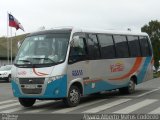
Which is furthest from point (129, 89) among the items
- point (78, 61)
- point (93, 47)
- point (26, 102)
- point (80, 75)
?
point (26, 102)

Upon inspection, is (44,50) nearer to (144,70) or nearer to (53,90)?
(53,90)

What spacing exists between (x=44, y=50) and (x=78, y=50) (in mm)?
1238

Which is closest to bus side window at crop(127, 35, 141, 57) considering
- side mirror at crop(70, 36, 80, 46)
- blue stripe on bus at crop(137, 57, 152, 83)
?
blue stripe on bus at crop(137, 57, 152, 83)

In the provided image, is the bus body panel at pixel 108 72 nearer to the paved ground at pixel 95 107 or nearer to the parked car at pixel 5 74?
the paved ground at pixel 95 107

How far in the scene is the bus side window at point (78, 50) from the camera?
15.6 meters

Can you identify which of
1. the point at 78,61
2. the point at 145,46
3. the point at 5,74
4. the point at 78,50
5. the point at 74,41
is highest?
the point at 74,41

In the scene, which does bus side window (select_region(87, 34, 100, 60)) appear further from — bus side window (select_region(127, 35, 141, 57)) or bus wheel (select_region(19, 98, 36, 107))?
bus side window (select_region(127, 35, 141, 57))

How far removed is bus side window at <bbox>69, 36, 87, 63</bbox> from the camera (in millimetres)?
15633

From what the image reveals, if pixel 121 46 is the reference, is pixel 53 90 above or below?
below

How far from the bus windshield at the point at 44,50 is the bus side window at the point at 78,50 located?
27 centimetres

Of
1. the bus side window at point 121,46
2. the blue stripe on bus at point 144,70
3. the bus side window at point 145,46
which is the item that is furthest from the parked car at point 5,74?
the bus side window at point 121,46

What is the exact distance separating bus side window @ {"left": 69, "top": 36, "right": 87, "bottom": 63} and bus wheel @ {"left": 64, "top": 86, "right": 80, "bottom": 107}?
96 cm

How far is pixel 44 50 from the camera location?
15.6 m

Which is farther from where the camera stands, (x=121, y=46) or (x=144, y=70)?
(x=144, y=70)
